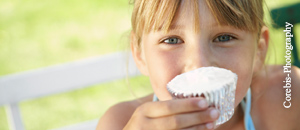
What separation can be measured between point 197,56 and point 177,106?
0.33 m

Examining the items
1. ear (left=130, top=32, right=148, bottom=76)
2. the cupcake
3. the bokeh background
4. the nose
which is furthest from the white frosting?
the bokeh background

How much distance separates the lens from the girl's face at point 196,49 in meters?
1.49

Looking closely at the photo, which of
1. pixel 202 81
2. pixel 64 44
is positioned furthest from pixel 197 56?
pixel 64 44

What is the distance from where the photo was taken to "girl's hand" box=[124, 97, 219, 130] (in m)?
1.16

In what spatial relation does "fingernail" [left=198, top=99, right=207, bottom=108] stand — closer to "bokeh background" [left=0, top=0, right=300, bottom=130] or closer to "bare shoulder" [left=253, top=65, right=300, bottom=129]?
"bare shoulder" [left=253, top=65, right=300, bottom=129]

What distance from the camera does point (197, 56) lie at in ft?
4.81

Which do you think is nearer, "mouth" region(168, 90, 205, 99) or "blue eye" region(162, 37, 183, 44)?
"mouth" region(168, 90, 205, 99)

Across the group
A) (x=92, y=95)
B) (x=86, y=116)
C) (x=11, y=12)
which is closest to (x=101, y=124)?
(x=86, y=116)

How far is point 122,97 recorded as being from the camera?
4594mm

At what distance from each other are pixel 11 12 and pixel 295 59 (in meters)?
4.65

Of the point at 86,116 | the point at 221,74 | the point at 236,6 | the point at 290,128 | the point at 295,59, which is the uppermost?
the point at 236,6

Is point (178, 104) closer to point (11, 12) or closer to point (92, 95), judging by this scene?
point (92, 95)

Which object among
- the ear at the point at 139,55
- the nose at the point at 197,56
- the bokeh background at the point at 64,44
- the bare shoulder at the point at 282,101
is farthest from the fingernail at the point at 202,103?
the bokeh background at the point at 64,44

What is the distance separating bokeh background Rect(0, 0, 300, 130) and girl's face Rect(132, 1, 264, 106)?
2.78 metres
